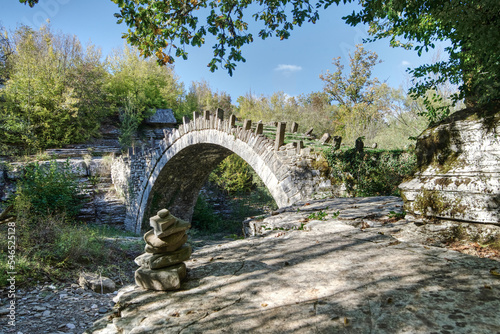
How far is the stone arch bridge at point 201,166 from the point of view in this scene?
661 centimetres

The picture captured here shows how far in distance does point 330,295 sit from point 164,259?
54.3 inches

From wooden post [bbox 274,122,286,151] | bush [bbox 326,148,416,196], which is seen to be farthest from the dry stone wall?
bush [bbox 326,148,416,196]

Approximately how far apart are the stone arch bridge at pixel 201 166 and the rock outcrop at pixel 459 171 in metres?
3.34

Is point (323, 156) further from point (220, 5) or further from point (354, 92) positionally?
point (354, 92)

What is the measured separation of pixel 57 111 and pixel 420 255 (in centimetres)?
2038

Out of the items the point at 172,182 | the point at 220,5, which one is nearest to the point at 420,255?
the point at 220,5

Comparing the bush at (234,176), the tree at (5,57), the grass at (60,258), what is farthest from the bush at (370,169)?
the tree at (5,57)

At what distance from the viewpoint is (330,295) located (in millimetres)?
1915

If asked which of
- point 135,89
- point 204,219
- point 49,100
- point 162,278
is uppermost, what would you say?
point 135,89

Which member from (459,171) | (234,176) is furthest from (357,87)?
(459,171)

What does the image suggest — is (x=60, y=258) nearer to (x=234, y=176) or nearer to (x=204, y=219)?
(x=204, y=219)

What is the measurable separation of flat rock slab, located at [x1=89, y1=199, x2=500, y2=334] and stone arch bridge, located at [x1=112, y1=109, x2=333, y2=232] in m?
3.74

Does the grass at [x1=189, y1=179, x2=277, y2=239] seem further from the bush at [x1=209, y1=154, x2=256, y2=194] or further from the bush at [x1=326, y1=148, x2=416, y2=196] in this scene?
the bush at [x1=326, y1=148, x2=416, y2=196]

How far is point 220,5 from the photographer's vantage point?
5.30 metres
